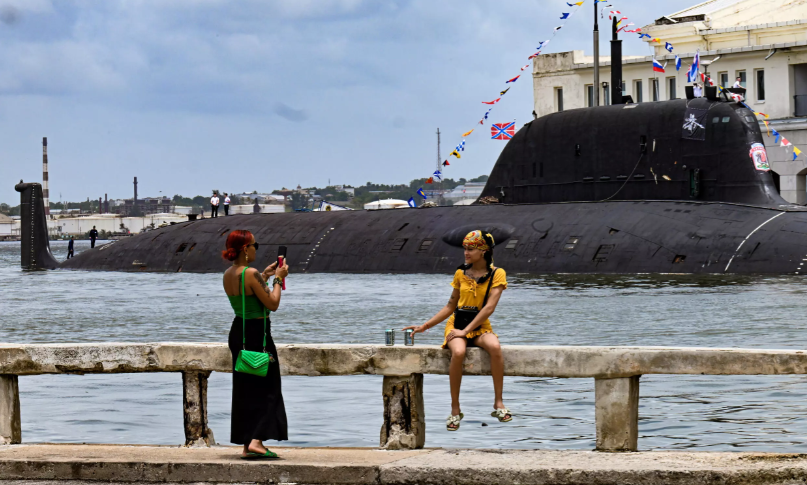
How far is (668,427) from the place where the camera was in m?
11.2

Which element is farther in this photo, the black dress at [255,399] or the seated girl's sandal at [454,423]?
the seated girl's sandal at [454,423]

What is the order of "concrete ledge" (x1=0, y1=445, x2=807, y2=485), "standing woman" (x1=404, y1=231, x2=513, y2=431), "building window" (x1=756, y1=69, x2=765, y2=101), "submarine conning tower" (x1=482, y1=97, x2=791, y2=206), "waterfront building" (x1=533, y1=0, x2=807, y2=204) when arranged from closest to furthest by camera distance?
"concrete ledge" (x1=0, y1=445, x2=807, y2=485), "standing woman" (x1=404, y1=231, x2=513, y2=431), "submarine conning tower" (x1=482, y1=97, x2=791, y2=206), "waterfront building" (x1=533, y1=0, x2=807, y2=204), "building window" (x1=756, y1=69, x2=765, y2=101)

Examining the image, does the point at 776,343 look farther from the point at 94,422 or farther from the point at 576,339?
the point at 94,422

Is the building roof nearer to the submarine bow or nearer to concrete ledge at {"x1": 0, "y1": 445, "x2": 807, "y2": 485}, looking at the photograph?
the submarine bow

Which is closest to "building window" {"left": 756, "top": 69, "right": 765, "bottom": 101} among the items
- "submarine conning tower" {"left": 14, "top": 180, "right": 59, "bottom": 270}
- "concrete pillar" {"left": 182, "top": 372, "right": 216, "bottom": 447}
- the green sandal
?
"submarine conning tower" {"left": 14, "top": 180, "right": 59, "bottom": 270}

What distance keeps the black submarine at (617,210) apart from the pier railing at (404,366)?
19.6 metres

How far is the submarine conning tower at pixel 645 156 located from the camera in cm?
2997

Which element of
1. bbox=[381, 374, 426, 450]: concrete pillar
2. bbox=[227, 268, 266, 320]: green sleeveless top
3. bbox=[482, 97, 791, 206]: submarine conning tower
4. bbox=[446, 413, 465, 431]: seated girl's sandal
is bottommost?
bbox=[446, 413, 465, 431]: seated girl's sandal

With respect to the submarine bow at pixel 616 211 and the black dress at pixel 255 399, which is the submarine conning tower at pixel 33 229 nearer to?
the submarine bow at pixel 616 211

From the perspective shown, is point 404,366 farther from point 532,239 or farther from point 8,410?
point 532,239

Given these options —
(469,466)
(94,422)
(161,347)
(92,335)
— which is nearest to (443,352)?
(469,466)

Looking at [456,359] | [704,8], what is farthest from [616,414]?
[704,8]

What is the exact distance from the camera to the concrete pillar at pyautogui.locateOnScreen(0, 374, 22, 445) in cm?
892

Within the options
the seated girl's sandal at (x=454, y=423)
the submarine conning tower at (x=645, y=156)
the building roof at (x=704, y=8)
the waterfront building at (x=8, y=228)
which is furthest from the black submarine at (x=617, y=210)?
the waterfront building at (x=8, y=228)
